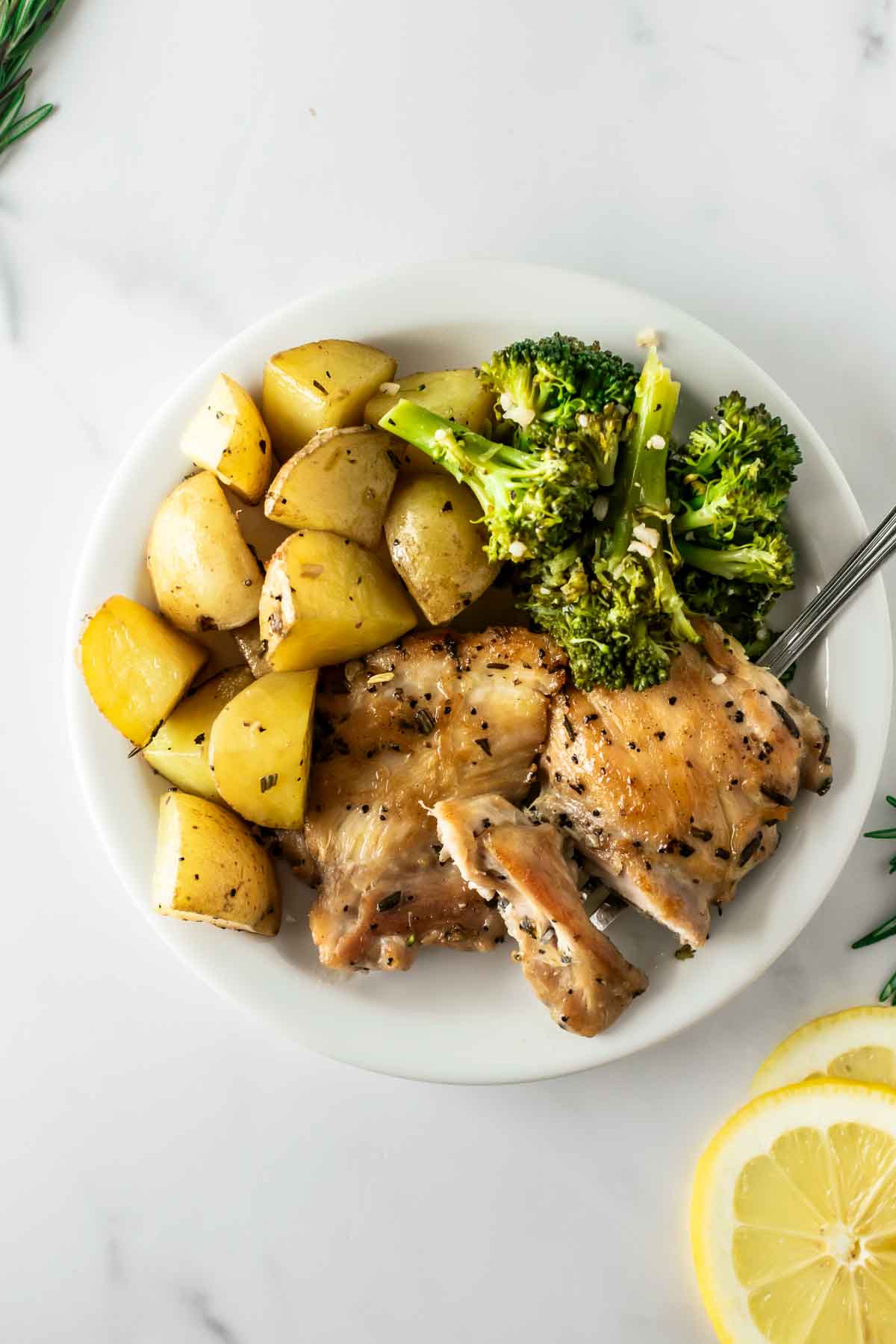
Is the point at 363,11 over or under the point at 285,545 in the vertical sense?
over

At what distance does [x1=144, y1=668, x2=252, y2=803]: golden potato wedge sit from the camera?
2.39 meters

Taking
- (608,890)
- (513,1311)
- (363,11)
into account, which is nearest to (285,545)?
(608,890)

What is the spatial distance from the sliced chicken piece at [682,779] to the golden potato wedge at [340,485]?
2.00 ft

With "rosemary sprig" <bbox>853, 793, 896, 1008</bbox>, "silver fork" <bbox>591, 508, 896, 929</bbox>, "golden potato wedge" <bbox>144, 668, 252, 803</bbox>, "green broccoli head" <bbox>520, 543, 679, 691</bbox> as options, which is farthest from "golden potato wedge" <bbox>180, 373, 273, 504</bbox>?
"rosemary sprig" <bbox>853, 793, 896, 1008</bbox>

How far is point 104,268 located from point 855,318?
6.36 feet

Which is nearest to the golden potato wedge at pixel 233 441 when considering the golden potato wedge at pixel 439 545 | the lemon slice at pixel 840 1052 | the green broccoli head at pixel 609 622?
the golden potato wedge at pixel 439 545

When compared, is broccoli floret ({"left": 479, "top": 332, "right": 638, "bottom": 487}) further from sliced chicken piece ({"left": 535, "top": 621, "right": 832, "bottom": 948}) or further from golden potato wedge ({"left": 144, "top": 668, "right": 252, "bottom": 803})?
golden potato wedge ({"left": 144, "top": 668, "right": 252, "bottom": 803})

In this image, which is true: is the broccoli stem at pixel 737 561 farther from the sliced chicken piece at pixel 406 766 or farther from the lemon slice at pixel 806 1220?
the lemon slice at pixel 806 1220

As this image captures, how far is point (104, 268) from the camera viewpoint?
2842 millimetres

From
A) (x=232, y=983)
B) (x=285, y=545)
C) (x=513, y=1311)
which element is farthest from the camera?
(x=513, y=1311)

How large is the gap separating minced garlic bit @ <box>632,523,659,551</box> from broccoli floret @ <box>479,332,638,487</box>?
0.12 meters

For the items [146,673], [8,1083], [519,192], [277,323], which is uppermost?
[519,192]

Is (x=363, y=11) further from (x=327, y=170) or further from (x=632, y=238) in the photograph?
(x=632, y=238)

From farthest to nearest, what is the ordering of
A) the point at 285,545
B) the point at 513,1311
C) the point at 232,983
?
the point at 513,1311
the point at 232,983
the point at 285,545
